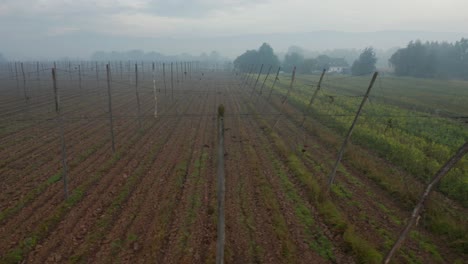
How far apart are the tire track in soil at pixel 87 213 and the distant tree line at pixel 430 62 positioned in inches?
3467

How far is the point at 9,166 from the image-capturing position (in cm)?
1509

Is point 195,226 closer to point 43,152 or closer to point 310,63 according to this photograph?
point 43,152

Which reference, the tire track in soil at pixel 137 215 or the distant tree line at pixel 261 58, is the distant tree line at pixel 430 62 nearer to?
the distant tree line at pixel 261 58

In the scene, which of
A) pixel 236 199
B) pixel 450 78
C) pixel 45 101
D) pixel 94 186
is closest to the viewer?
pixel 236 199

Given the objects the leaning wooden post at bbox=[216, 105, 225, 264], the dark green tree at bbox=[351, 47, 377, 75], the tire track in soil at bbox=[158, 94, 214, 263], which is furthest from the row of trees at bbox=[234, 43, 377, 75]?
the leaning wooden post at bbox=[216, 105, 225, 264]

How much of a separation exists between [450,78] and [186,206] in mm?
95453

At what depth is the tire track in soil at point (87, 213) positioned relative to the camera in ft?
29.4

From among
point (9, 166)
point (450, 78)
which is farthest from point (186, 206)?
point (450, 78)

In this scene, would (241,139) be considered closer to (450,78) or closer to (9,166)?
(9,166)

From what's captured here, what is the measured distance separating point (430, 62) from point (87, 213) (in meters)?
93.5

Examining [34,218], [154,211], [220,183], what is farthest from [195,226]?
[34,218]

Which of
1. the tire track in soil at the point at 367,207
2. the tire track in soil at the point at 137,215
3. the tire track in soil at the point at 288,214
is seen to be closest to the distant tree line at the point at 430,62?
the tire track in soil at the point at 367,207

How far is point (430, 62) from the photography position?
81.2 m

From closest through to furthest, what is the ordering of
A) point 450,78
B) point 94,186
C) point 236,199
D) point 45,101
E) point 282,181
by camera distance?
1. point 236,199
2. point 94,186
3. point 282,181
4. point 45,101
5. point 450,78
